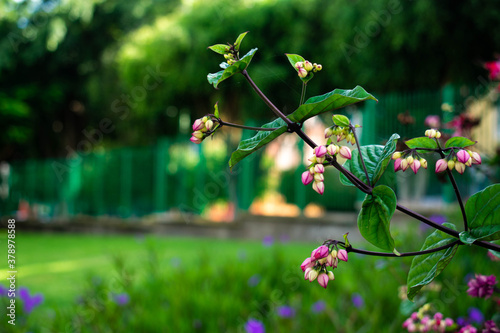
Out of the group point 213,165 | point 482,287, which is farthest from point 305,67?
point 213,165

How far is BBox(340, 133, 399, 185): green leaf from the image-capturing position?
0.59 m

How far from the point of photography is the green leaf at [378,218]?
22.2 inches

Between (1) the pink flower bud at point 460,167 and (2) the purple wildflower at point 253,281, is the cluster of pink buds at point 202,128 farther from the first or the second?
(2) the purple wildflower at point 253,281

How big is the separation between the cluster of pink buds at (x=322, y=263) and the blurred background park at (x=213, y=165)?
53cm

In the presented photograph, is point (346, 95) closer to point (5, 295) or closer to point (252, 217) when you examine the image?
point (5, 295)

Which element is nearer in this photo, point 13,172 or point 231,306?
point 231,306

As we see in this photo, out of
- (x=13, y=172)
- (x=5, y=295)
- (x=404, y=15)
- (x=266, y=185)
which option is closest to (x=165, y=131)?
(x=13, y=172)

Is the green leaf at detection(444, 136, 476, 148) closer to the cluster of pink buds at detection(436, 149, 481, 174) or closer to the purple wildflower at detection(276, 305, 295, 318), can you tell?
the cluster of pink buds at detection(436, 149, 481, 174)

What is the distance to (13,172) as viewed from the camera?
12.0 metres

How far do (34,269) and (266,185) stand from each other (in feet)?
13.1

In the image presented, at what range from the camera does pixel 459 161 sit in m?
0.57

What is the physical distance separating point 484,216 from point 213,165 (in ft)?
26.4

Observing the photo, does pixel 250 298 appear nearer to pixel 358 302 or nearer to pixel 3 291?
pixel 358 302

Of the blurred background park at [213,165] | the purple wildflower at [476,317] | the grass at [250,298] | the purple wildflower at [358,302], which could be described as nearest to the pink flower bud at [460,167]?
the blurred background park at [213,165]
